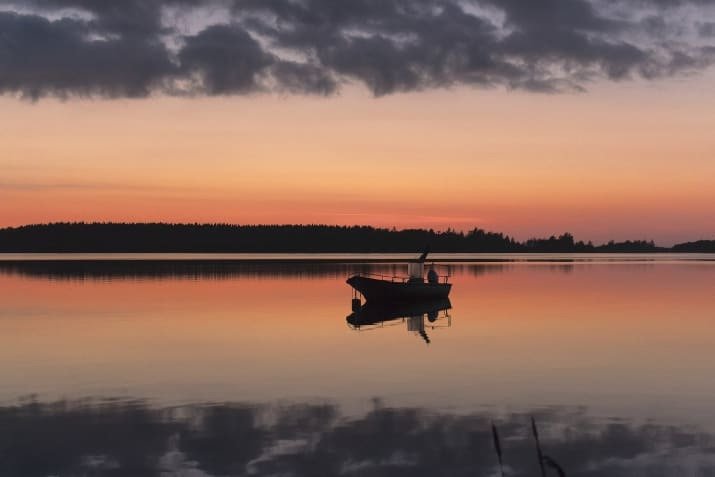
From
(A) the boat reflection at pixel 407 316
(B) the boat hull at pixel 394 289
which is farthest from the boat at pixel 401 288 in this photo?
(A) the boat reflection at pixel 407 316

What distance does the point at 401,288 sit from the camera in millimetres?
51344

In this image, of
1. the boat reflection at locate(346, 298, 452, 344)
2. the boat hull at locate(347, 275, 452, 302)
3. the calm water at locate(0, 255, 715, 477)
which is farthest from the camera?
the boat hull at locate(347, 275, 452, 302)

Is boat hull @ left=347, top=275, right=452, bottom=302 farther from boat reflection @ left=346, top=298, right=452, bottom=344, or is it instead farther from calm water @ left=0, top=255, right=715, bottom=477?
calm water @ left=0, top=255, right=715, bottom=477

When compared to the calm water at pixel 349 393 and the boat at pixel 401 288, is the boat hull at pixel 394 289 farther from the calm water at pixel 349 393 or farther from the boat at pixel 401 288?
→ the calm water at pixel 349 393

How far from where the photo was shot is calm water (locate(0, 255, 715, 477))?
1374 cm

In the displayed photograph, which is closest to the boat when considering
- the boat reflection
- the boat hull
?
the boat hull

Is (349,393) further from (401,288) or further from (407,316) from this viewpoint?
(401,288)

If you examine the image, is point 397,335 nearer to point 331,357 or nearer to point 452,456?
point 331,357

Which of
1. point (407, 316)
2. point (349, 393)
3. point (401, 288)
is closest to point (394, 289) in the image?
point (401, 288)

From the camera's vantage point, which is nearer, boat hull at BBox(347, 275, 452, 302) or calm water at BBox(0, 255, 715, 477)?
calm water at BBox(0, 255, 715, 477)

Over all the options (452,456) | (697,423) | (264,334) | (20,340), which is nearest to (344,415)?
(452,456)

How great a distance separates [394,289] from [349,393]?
31.1 meters

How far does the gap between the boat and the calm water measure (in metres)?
8.88

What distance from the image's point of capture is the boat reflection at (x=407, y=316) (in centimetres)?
3797
